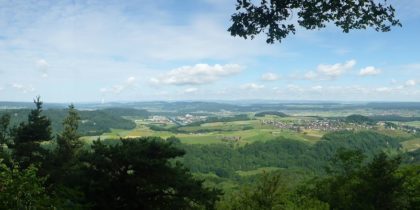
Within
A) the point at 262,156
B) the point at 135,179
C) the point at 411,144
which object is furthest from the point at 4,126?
the point at 411,144

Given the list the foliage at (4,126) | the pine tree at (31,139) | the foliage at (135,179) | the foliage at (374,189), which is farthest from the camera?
the foliage at (4,126)

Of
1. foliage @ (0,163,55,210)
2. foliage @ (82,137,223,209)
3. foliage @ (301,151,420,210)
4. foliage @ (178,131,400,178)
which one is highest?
foliage @ (0,163,55,210)

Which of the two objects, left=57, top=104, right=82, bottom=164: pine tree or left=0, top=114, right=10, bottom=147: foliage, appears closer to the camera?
left=0, top=114, right=10, bottom=147: foliage

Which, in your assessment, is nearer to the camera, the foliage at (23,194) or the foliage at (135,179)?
the foliage at (23,194)

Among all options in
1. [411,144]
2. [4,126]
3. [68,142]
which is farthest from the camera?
[411,144]

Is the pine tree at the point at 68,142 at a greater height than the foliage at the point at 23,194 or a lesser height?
lesser

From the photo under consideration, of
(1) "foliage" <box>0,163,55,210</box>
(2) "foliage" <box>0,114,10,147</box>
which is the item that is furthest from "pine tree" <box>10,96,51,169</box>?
(1) "foliage" <box>0,163,55,210</box>

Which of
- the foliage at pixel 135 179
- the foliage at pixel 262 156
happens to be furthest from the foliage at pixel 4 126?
the foliage at pixel 262 156

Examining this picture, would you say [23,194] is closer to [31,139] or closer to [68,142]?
[31,139]

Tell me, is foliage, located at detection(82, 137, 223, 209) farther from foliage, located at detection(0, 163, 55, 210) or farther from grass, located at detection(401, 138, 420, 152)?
grass, located at detection(401, 138, 420, 152)

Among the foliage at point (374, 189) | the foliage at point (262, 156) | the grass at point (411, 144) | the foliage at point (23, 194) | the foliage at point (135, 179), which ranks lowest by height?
the foliage at point (262, 156)

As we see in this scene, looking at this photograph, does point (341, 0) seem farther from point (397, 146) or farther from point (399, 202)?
point (397, 146)

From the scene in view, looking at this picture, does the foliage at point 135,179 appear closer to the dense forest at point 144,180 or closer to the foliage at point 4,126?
the dense forest at point 144,180
